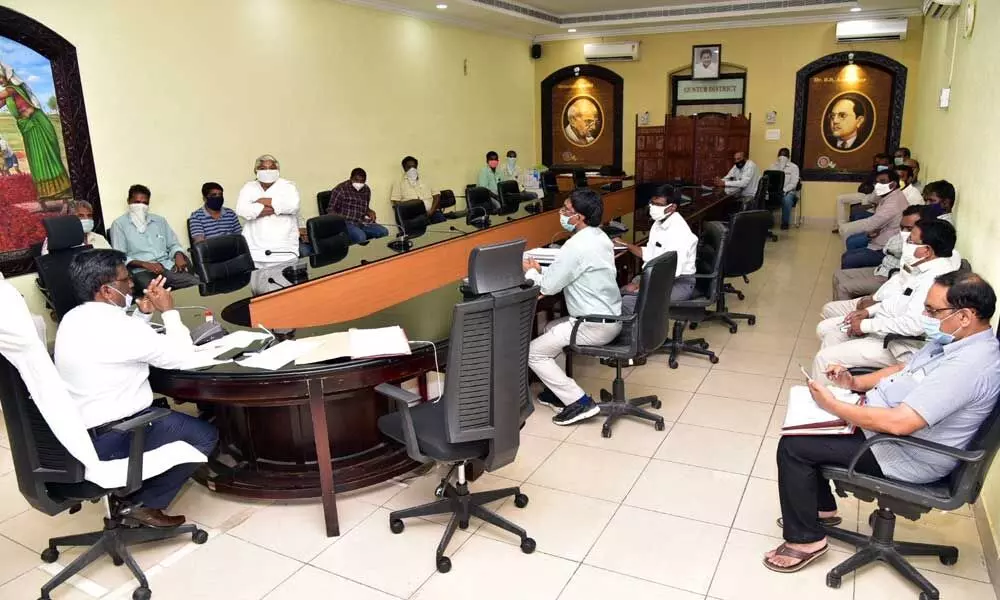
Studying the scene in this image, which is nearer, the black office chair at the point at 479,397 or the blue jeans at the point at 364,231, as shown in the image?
the black office chair at the point at 479,397

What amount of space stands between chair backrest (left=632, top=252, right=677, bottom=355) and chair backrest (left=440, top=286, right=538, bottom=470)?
111cm

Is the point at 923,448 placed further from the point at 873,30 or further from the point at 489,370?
the point at 873,30

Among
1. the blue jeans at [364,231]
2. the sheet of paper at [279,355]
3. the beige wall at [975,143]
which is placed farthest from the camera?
the blue jeans at [364,231]

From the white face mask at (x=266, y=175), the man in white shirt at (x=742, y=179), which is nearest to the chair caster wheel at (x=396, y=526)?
the white face mask at (x=266, y=175)

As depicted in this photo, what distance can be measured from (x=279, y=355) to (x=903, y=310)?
2967mm

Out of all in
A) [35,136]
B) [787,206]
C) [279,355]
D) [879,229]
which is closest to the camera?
[279,355]

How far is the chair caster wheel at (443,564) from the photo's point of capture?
2592 mm

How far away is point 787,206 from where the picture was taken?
10.4 metres

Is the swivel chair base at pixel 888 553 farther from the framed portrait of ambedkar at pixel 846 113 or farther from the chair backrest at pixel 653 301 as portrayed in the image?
the framed portrait of ambedkar at pixel 846 113

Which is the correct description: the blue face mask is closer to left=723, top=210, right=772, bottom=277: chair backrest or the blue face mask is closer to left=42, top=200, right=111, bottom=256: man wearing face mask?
left=723, top=210, right=772, bottom=277: chair backrest

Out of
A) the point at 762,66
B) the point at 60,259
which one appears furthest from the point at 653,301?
the point at 762,66

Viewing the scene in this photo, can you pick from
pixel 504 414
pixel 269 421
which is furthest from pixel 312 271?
pixel 504 414

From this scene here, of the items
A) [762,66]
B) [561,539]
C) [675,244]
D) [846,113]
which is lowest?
[561,539]

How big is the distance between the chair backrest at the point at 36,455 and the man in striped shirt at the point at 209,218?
12.9ft
